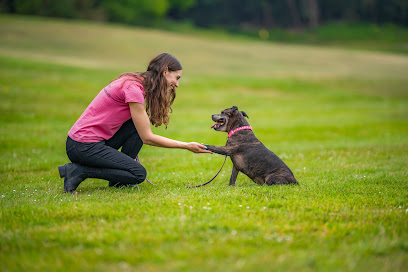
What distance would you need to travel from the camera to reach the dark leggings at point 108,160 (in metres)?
5.99

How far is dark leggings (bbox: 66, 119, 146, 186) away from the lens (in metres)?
5.99

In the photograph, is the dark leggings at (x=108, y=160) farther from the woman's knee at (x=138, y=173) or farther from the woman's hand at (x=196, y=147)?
the woman's hand at (x=196, y=147)

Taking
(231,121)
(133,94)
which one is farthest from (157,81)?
(231,121)

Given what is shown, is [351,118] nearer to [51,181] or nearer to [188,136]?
[188,136]

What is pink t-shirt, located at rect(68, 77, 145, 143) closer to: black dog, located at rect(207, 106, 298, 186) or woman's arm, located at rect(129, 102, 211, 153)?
woman's arm, located at rect(129, 102, 211, 153)

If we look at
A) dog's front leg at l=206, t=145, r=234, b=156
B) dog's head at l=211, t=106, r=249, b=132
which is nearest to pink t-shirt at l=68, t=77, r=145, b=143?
dog's front leg at l=206, t=145, r=234, b=156

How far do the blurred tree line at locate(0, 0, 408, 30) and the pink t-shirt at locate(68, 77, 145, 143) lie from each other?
63.1m

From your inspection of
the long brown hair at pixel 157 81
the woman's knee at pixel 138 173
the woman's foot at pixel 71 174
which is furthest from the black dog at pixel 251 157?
the woman's foot at pixel 71 174

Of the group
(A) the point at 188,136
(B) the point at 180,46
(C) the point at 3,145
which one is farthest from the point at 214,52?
(C) the point at 3,145

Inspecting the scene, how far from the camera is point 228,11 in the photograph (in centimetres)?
8538

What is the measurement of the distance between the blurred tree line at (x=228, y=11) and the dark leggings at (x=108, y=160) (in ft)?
206

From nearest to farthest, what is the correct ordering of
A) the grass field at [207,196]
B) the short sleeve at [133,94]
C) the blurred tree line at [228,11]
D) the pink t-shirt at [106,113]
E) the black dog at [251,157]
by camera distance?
the grass field at [207,196] → the short sleeve at [133,94] → the pink t-shirt at [106,113] → the black dog at [251,157] → the blurred tree line at [228,11]

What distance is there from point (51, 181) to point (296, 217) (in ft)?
16.1

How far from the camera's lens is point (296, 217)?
4.66 meters
